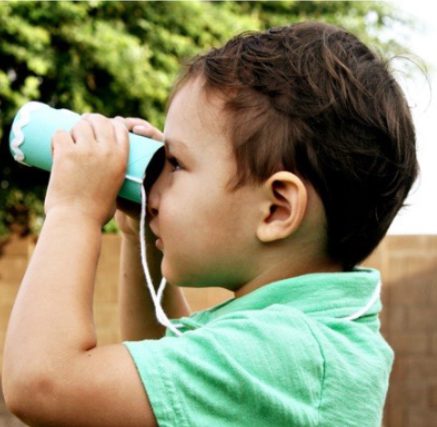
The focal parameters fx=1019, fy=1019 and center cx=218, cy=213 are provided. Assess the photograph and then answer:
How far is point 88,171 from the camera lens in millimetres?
1915

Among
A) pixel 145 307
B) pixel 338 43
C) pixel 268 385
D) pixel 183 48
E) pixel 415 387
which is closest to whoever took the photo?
pixel 268 385

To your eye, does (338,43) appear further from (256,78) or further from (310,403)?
(310,403)

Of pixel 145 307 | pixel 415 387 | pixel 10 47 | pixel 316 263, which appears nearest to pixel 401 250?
pixel 415 387

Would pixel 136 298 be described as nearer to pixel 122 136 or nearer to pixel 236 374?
pixel 122 136

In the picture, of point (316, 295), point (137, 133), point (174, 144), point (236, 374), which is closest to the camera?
point (236, 374)

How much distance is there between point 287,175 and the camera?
6.15ft

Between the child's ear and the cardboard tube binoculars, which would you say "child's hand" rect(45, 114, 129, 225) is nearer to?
the cardboard tube binoculars

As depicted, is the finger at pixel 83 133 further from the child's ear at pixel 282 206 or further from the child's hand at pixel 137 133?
the child's ear at pixel 282 206

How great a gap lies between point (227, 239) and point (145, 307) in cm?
67

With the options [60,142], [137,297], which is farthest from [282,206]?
[137,297]

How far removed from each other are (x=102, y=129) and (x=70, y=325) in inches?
16.9

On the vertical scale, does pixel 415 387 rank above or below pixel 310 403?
below

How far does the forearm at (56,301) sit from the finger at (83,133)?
15 centimetres

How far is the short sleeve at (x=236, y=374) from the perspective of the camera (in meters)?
1.73
